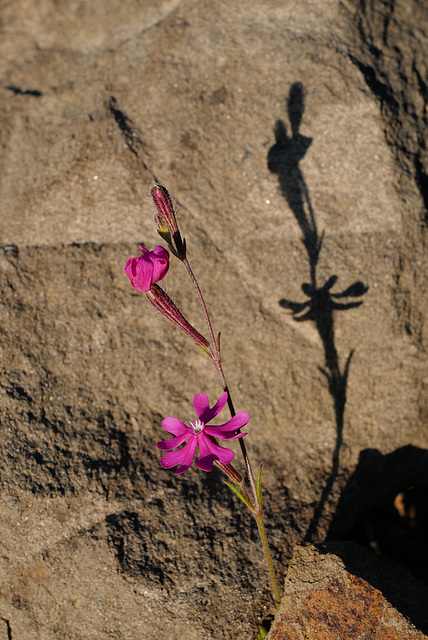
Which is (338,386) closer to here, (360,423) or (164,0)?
(360,423)

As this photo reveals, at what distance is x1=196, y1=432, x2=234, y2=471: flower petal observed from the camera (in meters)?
1.56

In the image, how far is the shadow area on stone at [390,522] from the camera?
1989 millimetres

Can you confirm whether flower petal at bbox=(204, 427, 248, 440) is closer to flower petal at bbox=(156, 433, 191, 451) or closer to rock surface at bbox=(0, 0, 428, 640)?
flower petal at bbox=(156, 433, 191, 451)

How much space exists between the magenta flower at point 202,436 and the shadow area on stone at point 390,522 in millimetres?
757

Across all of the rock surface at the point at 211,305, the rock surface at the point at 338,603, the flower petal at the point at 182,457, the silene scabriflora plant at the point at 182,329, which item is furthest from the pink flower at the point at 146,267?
the rock surface at the point at 338,603

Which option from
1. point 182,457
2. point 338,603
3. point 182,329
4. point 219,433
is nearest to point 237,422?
point 219,433

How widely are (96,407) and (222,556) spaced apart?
2.61ft

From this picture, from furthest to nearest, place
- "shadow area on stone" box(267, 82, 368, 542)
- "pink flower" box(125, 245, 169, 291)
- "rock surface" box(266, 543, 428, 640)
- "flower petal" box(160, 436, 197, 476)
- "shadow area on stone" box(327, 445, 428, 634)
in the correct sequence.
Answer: "shadow area on stone" box(267, 82, 368, 542) < "shadow area on stone" box(327, 445, 428, 634) < "rock surface" box(266, 543, 428, 640) < "flower petal" box(160, 436, 197, 476) < "pink flower" box(125, 245, 169, 291)

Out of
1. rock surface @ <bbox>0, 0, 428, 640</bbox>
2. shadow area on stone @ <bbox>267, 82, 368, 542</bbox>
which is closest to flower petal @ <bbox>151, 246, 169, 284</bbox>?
rock surface @ <bbox>0, 0, 428, 640</bbox>

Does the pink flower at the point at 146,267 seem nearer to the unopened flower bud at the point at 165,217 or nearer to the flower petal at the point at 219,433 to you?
the unopened flower bud at the point at 165,217

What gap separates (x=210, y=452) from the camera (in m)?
1.62

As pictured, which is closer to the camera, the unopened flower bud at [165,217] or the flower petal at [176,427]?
the unopened flower bud at [165,217]

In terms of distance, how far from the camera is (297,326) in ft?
7.86

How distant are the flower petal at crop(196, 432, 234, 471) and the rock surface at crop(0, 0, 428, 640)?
2.01ft
